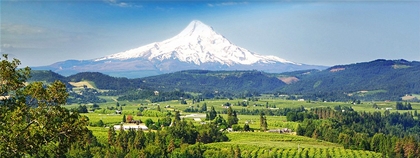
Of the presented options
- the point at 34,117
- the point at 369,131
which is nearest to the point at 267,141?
the point at 369,131

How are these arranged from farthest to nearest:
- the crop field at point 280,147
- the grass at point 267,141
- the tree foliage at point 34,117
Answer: the grass at point 267,141
the crop field at point 280,147
the tree foliage at point 34,117

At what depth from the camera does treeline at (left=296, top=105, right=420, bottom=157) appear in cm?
7969

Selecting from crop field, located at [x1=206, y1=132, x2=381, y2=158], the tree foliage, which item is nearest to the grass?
crop field, located at [x1=206, y1=132, x2=381, y2=158]

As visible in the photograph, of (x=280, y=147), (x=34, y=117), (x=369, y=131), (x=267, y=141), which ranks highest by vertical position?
(x=34, y=117)

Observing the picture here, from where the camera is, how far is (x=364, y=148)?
86375mm

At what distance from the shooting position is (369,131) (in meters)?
117

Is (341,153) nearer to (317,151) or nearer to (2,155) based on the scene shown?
(317,151)

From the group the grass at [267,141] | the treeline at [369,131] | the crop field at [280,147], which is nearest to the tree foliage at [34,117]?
the crop field at [280,147]

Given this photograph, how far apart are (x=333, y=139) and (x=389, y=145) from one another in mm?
16469

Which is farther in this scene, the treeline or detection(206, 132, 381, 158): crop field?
the treeline

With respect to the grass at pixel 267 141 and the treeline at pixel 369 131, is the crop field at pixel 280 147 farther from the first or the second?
the treeline at pixel 369 131

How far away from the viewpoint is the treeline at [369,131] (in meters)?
79.7

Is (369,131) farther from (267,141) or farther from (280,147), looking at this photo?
(280,147)

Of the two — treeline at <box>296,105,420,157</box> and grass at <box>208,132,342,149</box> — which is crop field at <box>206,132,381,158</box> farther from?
treeline at <box>296,105,420,157</box>
